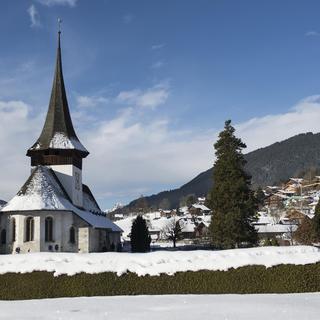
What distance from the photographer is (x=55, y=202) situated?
148ft

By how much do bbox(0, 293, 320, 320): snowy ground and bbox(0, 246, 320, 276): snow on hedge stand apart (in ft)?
4.89

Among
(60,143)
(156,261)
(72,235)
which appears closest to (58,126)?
(60,143)

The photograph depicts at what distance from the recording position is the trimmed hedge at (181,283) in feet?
64.4

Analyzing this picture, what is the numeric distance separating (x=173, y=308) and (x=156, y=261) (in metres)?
4.70

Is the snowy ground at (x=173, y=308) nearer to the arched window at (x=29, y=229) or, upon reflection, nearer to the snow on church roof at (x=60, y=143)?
the arched window at (x=29, y=229)

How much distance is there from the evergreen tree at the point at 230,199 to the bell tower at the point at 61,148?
1968 cm

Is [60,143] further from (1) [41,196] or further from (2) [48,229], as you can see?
(2) [48,229]

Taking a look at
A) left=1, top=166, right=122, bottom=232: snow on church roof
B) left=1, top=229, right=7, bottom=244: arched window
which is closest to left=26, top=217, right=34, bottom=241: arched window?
left=1, top=166, right=122, bottom=232: snow on church roof

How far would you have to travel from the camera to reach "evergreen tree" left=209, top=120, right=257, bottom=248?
35.5 metres

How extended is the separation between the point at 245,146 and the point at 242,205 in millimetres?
4583

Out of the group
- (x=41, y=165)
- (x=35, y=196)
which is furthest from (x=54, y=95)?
(x=35, y=196)

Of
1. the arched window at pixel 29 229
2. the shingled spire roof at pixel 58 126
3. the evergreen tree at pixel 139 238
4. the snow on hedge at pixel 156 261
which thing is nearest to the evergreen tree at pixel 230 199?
the snow on hedge at pixel 156 261

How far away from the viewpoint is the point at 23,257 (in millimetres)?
21016

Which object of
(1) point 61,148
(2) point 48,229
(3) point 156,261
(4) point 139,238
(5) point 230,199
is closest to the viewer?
(3) point 156,261
